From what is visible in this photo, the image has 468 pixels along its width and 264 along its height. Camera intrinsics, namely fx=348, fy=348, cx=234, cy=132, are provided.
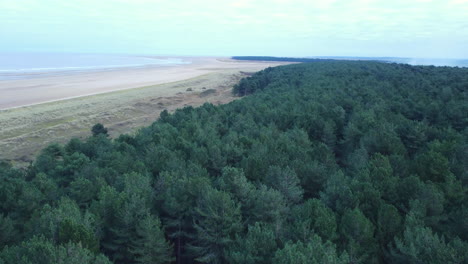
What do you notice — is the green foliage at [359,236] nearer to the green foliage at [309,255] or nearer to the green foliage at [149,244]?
the green foliage at [309,255]

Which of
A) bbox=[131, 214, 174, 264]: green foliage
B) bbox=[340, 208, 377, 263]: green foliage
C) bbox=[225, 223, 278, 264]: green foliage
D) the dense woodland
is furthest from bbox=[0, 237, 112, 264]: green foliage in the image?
bbox=[340, 208, 377, 263]: green foliage

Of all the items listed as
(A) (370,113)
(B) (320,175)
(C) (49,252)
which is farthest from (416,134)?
(C) (49,252)

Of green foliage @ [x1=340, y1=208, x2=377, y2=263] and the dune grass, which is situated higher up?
the dune grass

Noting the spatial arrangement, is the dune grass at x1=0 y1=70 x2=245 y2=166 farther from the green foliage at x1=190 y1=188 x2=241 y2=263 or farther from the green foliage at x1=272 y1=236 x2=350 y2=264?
the green foliage at x1=272 y1=236 x2=350 y2=264

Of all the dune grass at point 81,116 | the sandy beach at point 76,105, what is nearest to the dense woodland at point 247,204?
the dune grass at point 81,116

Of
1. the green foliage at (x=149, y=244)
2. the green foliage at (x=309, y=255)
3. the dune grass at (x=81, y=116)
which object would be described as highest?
the dune grass at (x=81, y=116)

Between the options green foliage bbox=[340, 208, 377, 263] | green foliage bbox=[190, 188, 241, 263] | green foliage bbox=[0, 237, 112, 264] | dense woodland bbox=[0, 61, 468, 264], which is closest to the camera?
green foliage bbox=[0, 237, 112, 264]


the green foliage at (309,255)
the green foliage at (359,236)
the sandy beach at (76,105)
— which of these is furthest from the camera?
the sandy beach at (76,105)

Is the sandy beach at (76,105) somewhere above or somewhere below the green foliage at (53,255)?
above

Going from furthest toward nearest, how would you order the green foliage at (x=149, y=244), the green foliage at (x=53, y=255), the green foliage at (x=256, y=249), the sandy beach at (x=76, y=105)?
the sandy beach at (x=76, y=105) → the green foliage at (x=149, y=244) → the green foliage at (x=256, y=249) → the green foliage at (x=53, y=255)
